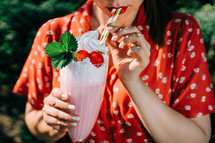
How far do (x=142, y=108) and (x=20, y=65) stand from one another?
192cm

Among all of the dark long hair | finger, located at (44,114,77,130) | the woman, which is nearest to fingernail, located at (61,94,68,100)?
the woman

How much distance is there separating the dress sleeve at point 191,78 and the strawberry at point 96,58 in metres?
0.49

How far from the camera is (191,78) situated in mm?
1494

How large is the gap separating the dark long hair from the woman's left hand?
0.84 ft

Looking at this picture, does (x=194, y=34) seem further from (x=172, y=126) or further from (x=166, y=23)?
(x=172, y=126)

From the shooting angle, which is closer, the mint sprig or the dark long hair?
the mint sprig

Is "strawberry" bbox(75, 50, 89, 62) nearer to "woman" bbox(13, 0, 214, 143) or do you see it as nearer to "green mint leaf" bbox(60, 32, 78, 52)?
"green mint leaf" bbox(60, 32, 78, 52)

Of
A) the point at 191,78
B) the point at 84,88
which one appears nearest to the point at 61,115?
the point at 84,88

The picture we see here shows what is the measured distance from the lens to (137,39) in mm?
1254

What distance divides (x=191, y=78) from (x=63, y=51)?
706 mm

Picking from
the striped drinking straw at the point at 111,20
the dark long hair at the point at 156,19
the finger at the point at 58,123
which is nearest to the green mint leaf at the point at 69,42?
the striped drinking straw at the point at 111,20

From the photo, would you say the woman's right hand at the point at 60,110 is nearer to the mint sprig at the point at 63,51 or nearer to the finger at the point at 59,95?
the finger at the point at 59,95

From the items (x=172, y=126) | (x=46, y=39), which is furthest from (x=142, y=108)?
(x=46, y=39)

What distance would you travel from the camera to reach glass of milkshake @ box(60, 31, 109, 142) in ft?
4.16
